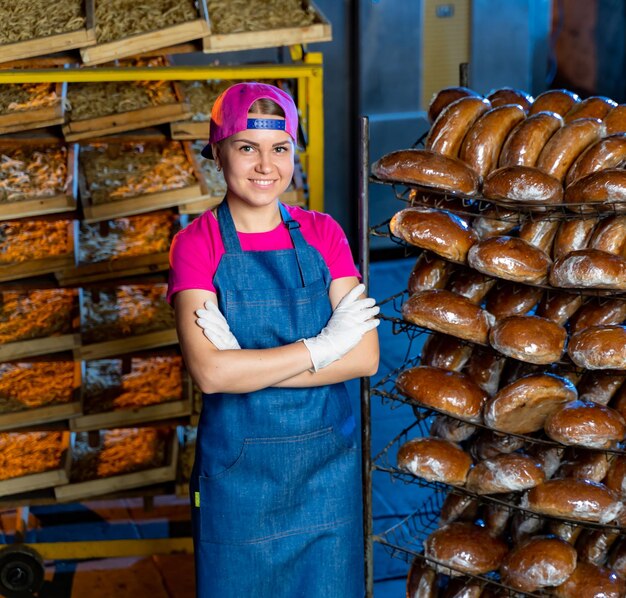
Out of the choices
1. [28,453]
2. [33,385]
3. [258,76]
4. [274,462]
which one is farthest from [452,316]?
[28,453]

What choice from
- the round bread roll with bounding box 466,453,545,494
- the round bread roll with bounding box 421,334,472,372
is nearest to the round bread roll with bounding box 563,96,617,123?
the round bread roll with bounding box 421,334,472,372

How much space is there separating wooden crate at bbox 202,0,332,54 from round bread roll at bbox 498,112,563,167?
153 cm

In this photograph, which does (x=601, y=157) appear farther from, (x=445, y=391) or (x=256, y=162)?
(x=256, y=162)

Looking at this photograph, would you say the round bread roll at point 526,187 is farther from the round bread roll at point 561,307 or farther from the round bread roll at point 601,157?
the round bread roll at point 561,307

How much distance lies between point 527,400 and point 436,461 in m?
0.35

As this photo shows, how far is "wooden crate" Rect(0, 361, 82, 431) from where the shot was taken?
407 cm

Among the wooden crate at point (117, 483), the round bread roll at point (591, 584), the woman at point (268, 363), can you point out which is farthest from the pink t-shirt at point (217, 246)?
the wooden crate at point (117, 483)

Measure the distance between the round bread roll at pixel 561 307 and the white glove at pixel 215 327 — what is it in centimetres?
92

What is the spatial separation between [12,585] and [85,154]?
1.86 m

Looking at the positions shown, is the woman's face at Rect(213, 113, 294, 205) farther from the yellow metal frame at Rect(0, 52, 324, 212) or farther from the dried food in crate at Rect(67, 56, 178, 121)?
the dried food in crate at Rect(67, 56, 178, 121)

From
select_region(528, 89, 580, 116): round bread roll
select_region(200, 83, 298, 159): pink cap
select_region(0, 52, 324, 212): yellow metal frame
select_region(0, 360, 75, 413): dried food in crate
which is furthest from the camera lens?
select_region(0, 360, 75, 413): dried food in crate

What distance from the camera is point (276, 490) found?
8.27ft

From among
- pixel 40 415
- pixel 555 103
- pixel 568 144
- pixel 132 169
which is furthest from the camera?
pixel 132 169

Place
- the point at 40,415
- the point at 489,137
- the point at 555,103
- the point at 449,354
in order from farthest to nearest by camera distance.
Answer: the point at 40,415
the point at 449,354
the point at 555,103
the point at 489,137
